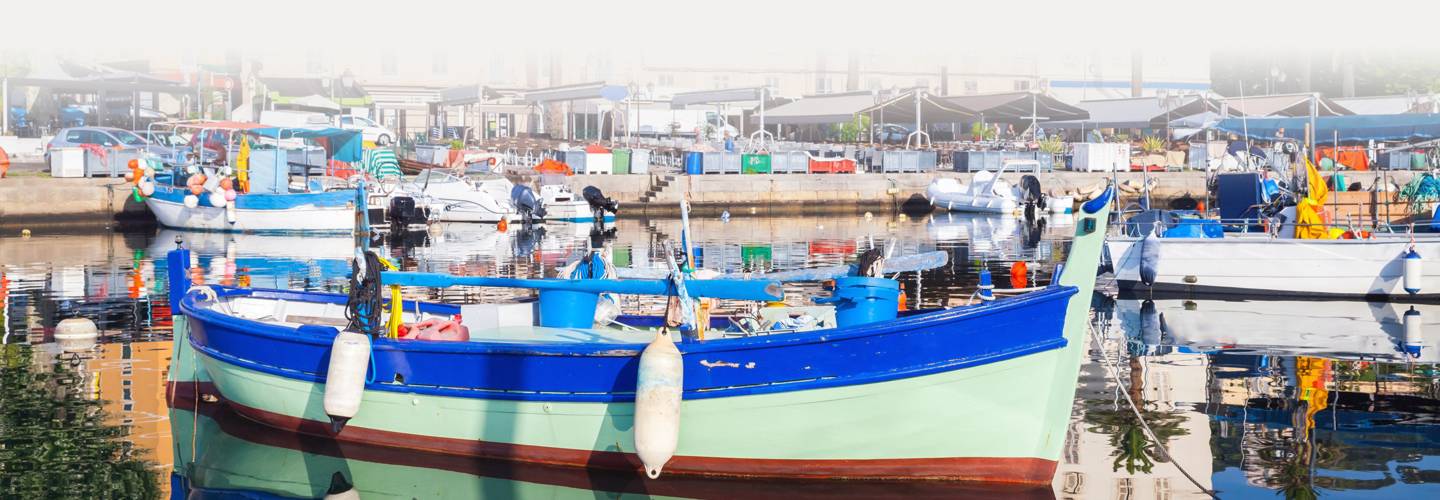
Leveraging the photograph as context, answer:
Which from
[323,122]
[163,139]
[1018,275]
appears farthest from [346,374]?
[323,122]

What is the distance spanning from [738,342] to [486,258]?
2244 cm

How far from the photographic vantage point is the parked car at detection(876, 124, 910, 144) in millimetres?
72938

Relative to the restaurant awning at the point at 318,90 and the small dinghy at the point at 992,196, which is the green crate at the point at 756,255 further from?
the restaurant awning at the point at 318,90

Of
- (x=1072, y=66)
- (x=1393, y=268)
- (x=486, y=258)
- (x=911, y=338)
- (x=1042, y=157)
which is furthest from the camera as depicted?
(x=1072, y=66)

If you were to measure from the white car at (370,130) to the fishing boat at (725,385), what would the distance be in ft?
155

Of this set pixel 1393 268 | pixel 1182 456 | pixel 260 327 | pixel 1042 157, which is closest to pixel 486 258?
pixel 1393 268

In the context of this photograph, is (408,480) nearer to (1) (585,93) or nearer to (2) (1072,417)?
(2) (1072,417)

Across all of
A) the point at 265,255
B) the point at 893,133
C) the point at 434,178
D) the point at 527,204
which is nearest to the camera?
the point at 265,255

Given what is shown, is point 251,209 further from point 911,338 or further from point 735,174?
point 911,338

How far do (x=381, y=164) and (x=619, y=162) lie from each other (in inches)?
338

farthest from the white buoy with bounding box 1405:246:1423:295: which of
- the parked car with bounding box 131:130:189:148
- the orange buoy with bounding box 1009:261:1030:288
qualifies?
the parked car with bounding box 131:130:189:148

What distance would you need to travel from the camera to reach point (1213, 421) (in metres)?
13.9

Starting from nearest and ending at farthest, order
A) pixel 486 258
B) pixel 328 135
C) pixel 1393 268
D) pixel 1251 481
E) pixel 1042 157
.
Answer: pixel 1251 481
pixel 1393 268
pixel 486 258
pixel 328 135
pixel 1042 157

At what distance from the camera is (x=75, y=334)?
18891mm
